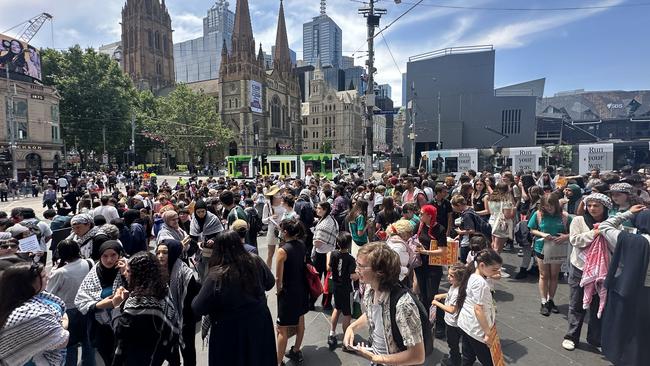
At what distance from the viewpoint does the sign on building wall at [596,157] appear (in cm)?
2198

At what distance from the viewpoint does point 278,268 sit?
3684 mm

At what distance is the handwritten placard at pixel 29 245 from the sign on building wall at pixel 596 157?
28328 millimetres

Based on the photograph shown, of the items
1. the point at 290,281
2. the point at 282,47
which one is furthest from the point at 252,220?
the point at 282,47

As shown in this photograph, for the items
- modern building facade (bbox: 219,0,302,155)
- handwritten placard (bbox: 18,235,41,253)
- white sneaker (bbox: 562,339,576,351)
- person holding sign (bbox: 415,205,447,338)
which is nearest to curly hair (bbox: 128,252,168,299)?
person holding sign (bbox: 415,205,447,338)

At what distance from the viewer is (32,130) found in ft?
112

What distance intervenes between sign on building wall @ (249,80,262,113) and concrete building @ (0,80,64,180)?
36308mm

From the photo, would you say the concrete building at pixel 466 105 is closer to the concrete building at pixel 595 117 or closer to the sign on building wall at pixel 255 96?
the concrete building at pixel 595 117

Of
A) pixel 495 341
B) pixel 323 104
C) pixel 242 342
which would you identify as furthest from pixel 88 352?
pixel 323 104

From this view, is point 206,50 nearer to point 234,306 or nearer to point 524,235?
point 524,235

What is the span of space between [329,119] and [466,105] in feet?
206

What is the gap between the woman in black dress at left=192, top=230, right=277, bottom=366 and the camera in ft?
8.41

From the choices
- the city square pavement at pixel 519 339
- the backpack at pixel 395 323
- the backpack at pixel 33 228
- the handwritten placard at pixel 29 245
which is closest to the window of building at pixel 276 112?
the backpack at pixel 33 228

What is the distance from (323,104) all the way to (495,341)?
105506 millimetres

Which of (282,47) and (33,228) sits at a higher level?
(282,47)
